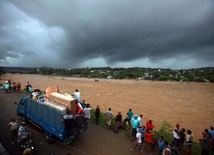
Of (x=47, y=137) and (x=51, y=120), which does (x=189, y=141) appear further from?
(x=47, y=137)

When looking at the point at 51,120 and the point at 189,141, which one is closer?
the point at 189,141

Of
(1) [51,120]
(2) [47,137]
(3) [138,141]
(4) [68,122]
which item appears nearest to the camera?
(4) [68,122]

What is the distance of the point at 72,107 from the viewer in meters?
8.23

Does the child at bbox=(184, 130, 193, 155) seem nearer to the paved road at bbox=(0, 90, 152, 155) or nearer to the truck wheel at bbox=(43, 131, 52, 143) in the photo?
the paved road at bbox=(0, 90, 152, 155)

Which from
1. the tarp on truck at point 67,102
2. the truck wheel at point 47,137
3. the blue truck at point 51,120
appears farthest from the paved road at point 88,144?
the tarp on truck at point 67,102

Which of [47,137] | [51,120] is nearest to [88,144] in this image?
[47,137]

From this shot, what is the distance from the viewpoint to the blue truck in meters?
7.38

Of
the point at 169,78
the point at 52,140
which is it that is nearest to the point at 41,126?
the point at 52,140

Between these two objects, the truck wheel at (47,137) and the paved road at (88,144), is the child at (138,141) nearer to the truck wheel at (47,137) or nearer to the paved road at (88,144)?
the paved road at (88,144)

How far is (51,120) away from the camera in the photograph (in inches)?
312

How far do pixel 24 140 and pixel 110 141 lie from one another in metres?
4.65

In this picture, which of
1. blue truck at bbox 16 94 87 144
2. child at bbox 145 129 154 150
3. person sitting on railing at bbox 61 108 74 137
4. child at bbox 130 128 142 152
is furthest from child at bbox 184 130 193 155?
person sitting on railing at bbox 61 108 74 137

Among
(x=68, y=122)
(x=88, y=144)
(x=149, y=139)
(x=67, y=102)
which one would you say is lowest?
(x=88, y=144)

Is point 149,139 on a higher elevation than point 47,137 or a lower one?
higher
